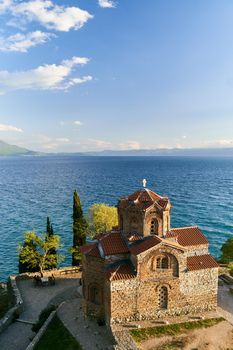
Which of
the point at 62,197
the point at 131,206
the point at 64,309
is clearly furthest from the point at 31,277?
the point at 62,197

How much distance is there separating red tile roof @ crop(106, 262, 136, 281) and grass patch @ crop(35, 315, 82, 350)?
20.6 ft

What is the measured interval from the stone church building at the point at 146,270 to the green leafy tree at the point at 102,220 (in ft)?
60.3

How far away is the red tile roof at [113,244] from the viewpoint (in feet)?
96.2

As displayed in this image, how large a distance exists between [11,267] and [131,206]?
35.9 meters

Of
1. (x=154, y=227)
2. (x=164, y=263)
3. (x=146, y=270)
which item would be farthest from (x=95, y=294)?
(x=154, y=227)

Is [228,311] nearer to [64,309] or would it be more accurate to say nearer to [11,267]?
[64,309]

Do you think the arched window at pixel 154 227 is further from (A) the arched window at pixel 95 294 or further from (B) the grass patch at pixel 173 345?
(B) the grass patch at pixel 173 345

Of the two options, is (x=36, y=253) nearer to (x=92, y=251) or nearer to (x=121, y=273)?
(x=92, y=251)

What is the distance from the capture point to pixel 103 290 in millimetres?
29766

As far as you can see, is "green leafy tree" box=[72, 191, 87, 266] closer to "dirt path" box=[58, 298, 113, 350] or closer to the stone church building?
"dirt path" box=[58, 298, 113, 350]

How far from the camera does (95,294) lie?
3045 centimetres

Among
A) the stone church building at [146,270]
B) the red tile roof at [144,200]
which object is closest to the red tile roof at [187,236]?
the stone church building at [146,270]

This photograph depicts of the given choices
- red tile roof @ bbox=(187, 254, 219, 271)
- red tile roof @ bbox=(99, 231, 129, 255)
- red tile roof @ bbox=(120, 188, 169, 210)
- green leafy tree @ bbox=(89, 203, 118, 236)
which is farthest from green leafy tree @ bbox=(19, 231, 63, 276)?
red tile roof @ bbox=(187, 254, 219, 271)

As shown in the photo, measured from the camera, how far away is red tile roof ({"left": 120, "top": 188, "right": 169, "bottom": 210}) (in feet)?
98.2
